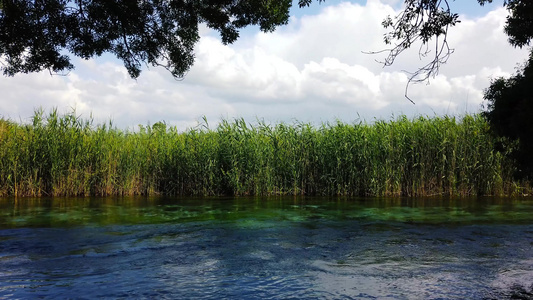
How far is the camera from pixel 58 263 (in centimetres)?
506

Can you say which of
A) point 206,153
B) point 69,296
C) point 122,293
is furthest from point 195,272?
point 206,153

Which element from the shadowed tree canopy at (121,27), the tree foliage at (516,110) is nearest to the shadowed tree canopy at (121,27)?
the shadowed tree canopy at (121,27)

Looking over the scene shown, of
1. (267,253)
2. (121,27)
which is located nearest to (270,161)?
(121,27)

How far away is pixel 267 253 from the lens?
5.44m

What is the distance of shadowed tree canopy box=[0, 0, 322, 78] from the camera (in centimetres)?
977

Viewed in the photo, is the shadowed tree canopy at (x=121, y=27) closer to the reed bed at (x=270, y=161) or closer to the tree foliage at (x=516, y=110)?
the reed bed at (x=270, y=161)

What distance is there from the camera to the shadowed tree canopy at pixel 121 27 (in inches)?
384

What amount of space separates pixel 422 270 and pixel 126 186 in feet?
34.2

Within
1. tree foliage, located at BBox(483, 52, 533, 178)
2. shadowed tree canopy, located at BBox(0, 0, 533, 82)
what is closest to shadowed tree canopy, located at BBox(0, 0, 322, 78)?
shadowed tree canopy, located at BBox(0, 0, 533, 82)

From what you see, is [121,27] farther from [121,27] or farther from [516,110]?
[516,110]

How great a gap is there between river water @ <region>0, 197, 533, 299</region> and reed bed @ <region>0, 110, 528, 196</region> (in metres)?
3.07

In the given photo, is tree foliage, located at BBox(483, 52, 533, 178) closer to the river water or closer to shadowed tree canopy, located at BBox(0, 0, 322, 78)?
the river water

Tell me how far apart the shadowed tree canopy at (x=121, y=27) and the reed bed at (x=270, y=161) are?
306cm

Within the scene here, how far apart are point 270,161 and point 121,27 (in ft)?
17.3
